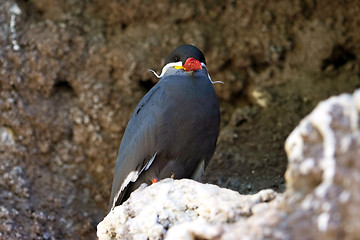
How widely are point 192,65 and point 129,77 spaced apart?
1.26 meters

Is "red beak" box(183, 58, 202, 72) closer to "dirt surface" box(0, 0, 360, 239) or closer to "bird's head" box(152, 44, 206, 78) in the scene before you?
"bird's head" box(152, 44, 206, 78)

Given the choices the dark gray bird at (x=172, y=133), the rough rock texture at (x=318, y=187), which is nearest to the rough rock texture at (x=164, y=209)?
the rough rock texture at (x=318, y=187)

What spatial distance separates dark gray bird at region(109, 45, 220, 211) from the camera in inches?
156

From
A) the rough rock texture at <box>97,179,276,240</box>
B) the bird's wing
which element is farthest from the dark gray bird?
the rough rock texture at <box>97,179,276,240</box>

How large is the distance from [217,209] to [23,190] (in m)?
2.58

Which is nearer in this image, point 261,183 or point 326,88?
point 261,183

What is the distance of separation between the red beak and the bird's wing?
0.25 m

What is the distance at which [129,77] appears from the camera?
17.3 feet

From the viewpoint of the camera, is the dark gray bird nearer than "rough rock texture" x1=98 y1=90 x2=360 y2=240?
No

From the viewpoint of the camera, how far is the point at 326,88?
5180 mm

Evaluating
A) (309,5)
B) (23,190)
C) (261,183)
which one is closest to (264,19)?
(309,5)

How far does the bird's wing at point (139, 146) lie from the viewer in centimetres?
402

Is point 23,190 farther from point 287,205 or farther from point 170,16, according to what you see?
point 287,205

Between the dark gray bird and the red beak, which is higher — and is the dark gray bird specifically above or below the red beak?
below
